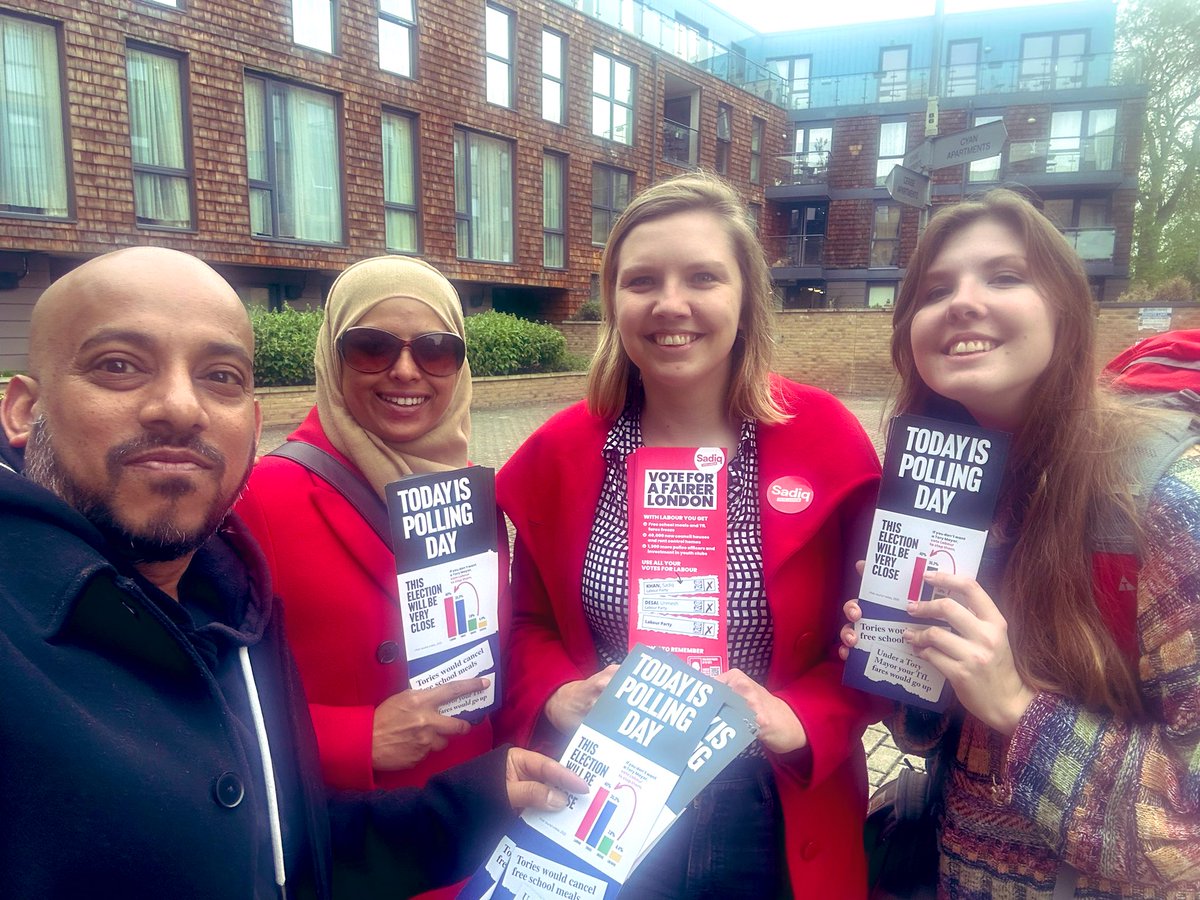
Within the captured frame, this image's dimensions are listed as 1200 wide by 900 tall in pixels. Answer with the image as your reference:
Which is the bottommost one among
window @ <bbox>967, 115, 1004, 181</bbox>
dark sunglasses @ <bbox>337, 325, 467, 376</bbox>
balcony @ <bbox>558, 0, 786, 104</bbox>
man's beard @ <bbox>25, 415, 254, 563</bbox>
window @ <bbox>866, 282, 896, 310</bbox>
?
man's beard @ <bbox>25, 415, 254, 563</bbox>

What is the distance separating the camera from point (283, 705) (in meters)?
1.55

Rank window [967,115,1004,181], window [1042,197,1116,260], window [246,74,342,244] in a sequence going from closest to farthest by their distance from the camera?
window [246,74,342,244] → window [1042,197,1116,260] → window [967,115,1004,181]

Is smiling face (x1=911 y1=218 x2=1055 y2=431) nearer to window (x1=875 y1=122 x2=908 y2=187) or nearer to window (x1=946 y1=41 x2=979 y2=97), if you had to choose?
window (x1=875 y1=122 x2=908 y2=187)

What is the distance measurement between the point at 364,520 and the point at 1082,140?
31.4 metres

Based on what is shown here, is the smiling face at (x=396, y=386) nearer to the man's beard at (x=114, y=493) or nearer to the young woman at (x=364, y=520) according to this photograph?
the young woman at (x=364, y=520)

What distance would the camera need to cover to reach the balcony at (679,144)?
80.9ft

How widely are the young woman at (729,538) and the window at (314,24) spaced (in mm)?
16393

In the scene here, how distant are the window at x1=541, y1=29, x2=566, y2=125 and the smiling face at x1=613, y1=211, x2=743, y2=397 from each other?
65.4 feet

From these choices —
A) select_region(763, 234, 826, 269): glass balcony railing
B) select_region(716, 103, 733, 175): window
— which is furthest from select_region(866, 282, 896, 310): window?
select_region(716, 103, 733, 175): window

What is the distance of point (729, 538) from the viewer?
6.57ft

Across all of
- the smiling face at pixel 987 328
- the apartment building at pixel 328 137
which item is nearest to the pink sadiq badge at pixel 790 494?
the smiling face at pixel 987 328

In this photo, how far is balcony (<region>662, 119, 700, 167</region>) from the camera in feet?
80.9

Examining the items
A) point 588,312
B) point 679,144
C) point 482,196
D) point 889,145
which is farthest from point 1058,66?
point 482,196

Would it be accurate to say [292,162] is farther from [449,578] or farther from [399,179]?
[449,578]
